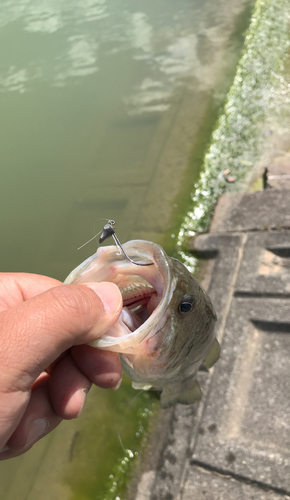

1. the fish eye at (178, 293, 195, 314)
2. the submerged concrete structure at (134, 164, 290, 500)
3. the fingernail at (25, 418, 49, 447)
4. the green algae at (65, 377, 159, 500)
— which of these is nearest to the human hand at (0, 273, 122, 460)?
the fingernail at (25, 418, 49, 447)

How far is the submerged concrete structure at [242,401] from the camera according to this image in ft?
7.53

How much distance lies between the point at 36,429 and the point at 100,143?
3.70m

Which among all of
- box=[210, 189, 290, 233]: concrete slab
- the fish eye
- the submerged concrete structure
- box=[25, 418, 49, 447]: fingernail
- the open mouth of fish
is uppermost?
the open mouth of fish

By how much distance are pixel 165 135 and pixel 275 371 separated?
304cm

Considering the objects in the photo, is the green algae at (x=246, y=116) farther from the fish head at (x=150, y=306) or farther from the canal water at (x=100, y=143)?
the fish head at (x=150, y=306)

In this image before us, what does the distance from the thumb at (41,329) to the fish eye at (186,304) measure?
322 millimetres

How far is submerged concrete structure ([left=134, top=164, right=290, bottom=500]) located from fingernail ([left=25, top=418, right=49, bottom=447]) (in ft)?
4.42

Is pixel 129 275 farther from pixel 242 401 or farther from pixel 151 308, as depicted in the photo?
pixel 242 401

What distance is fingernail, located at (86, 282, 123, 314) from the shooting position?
52.7 inches

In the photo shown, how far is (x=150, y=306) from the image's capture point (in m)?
1.65

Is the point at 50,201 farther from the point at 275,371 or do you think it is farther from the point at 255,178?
the point at 275,371

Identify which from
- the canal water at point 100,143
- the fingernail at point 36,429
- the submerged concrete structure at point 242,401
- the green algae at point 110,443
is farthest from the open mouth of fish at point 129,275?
the canal water at point 100,143

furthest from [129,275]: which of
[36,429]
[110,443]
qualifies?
[110,443]

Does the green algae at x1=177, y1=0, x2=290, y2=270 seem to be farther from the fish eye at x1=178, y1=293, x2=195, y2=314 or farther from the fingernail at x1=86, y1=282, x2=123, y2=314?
the fingernail at x1=86, y1=282, x2=123, y2=314
